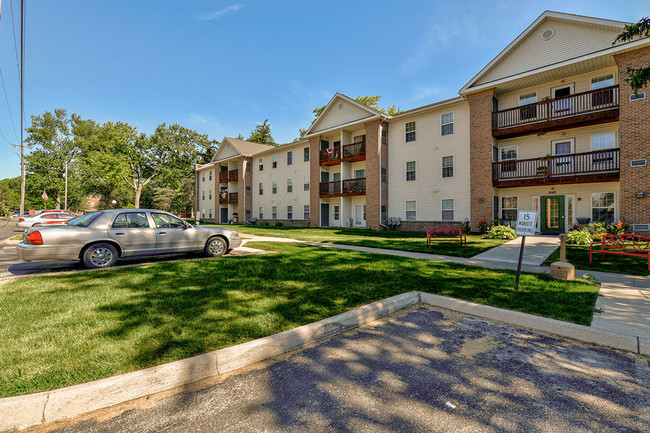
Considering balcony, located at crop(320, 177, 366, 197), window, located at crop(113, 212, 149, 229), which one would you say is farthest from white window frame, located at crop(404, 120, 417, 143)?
window, located at crop(113, 212, 149, 229)

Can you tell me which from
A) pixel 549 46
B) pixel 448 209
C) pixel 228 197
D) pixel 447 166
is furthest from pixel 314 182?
pixel 549 46

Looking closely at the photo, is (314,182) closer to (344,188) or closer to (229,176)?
(344,188)

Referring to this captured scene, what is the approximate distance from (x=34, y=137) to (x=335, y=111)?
66180 millimetres

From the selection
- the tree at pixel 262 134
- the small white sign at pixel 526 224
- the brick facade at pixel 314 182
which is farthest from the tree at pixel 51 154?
the small white sign at pixel 526 224

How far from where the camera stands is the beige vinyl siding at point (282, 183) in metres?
28.5

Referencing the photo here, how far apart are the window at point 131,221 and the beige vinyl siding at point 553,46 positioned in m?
18.5

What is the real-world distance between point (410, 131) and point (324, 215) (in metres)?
9.96

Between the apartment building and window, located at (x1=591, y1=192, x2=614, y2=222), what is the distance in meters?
0.04

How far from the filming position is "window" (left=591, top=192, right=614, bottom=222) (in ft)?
49.7

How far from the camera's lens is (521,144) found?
57.4 feet

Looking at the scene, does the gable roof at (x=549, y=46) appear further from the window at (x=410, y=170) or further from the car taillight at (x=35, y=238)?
the car taillight at (x=35, y=238)

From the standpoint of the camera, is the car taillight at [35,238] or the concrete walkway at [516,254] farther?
the concrete walkway at [516,254]

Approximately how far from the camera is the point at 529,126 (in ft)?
52.8

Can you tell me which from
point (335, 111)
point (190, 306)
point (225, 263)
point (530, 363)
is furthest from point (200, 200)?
point (530, 363)
